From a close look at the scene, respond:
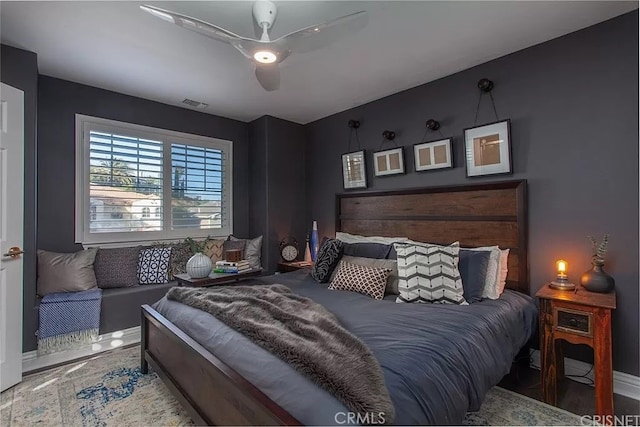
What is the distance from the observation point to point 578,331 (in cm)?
199

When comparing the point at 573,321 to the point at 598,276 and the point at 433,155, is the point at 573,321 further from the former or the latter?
the point at 433,155

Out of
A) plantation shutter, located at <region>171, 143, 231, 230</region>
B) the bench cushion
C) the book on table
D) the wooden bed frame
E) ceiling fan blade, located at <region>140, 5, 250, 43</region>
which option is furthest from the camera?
plantation shutter, located at <region>171, 143, 231, 230</region>

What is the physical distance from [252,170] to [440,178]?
102 inches

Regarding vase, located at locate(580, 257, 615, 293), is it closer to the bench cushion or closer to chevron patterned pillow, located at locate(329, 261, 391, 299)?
chevron patterned pillow, located at locate(329, 261, 391, 299)

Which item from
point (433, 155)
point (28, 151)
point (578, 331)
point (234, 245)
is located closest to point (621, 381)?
point (578, 331)

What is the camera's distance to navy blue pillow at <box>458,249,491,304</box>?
2.35 meters

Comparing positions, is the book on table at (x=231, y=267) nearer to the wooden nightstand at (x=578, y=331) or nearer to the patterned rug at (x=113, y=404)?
the patterned rug at (x=113, y=404)

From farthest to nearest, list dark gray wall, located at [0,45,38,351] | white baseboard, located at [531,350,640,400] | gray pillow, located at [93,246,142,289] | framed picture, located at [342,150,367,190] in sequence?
framed picture, located at [342,150,367,190] < gray pillow, located at [93,246,142,289] < dark gray wall, located at [0,45,38,351] < white baseboard, located at [531,350,640,400]

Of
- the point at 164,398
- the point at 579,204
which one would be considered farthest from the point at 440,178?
the point at 164,398

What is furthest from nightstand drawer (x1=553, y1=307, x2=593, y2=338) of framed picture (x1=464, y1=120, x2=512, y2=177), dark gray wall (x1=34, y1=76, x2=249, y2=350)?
dark gray wall (x1=34, y1=76, x2=249, y2=350)

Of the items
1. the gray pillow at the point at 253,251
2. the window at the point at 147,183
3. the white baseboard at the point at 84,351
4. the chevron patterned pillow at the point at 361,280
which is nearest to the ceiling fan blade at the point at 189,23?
the chevron patterned pillow at the point at 361,280

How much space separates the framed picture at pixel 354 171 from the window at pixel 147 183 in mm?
1620

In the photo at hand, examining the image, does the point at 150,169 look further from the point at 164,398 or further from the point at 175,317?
the point at 164,398

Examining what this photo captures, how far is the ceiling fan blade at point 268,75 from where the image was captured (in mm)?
2643
